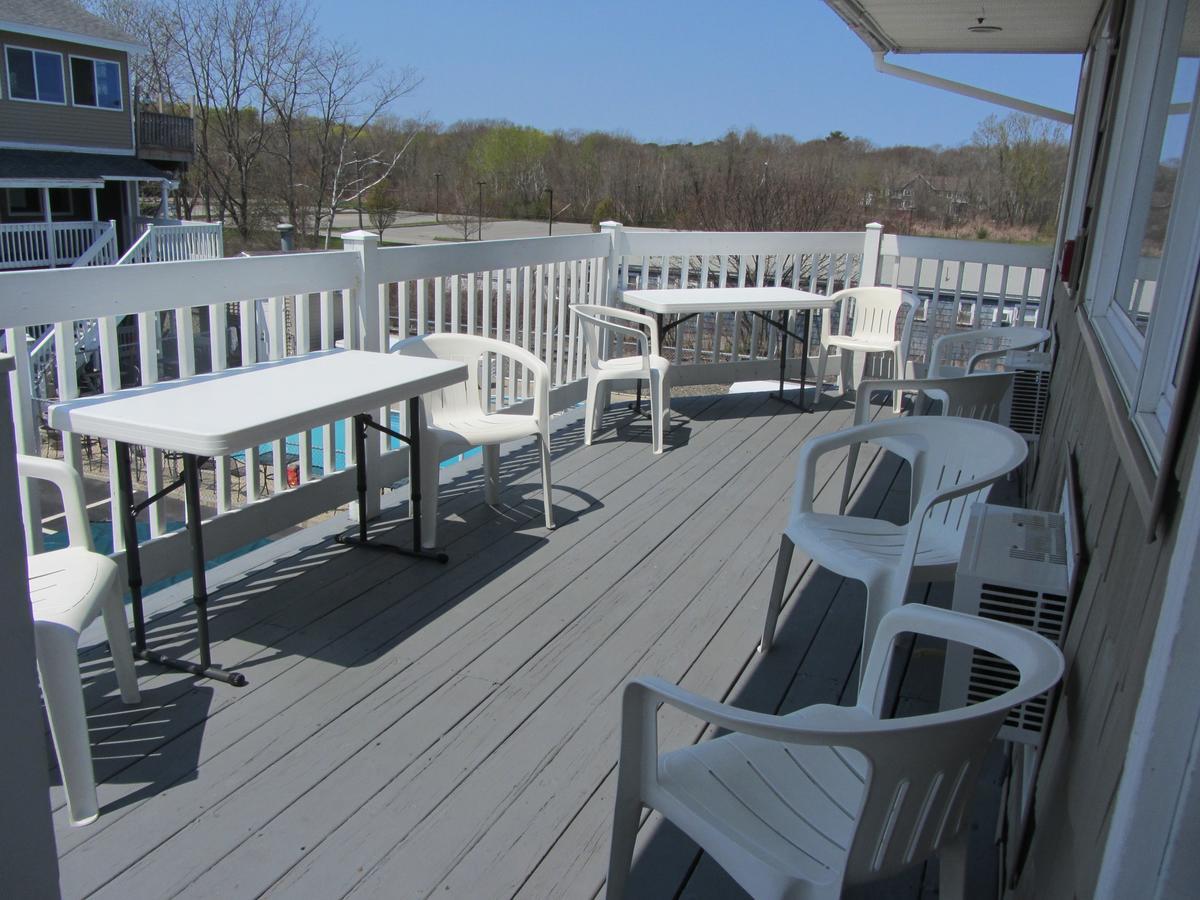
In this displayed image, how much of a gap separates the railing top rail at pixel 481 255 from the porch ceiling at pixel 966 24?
1905mm

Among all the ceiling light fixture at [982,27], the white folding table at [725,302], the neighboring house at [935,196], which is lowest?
the white folding table at [725,302]

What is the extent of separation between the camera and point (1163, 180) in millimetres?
2186

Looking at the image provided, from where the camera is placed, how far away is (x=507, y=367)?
5.80 metres

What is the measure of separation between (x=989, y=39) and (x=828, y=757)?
6.61 meters

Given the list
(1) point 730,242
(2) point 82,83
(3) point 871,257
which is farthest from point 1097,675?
(2) point 82,83

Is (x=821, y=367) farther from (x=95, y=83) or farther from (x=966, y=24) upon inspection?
(x=95, y=83)

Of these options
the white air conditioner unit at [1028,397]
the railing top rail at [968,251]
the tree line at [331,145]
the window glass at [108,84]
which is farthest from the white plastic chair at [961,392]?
the window glass at [108,84]

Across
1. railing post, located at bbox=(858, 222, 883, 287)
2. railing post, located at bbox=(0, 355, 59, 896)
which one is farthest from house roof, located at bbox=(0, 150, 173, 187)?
railing post, located at bbox=(0, 355, 59, 896)

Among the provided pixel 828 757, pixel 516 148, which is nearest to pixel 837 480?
pixel 828 757

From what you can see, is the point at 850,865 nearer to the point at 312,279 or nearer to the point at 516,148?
the point at 312,279

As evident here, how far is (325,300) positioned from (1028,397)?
10.5ft

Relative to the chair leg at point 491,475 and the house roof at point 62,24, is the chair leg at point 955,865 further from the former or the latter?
the house roof at point 62,24

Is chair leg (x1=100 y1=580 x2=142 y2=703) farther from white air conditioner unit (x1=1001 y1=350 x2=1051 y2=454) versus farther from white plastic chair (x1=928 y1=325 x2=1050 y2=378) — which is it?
white air conditioner unit (x1=1001 y1=350 x2=1051 y2=454)

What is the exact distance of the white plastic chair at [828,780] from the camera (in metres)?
1.26
